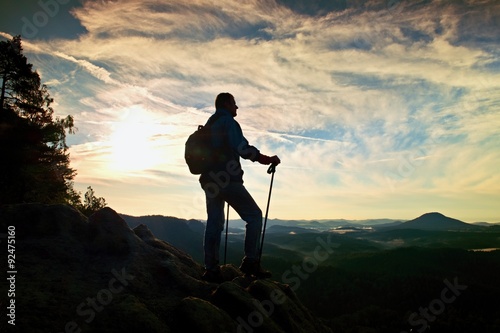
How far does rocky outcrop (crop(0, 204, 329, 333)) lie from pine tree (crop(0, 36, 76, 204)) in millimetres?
22333

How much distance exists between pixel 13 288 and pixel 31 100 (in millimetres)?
35261

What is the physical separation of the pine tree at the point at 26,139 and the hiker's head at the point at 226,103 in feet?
84.7

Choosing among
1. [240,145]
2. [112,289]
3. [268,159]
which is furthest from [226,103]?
[112,289]

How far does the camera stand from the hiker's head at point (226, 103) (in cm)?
866

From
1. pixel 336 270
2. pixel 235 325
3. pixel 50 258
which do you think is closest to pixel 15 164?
pixel 50 258

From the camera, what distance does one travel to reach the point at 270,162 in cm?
834

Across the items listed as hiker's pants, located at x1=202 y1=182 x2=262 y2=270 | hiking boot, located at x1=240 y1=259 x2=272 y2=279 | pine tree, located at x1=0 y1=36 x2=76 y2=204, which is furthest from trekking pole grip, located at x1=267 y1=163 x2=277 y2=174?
pine tree, located at x1=0 y1=36 x2=76 y2=204

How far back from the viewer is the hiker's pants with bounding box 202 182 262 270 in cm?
810

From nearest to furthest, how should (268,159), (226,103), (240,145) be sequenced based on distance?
1. (240,145)
2. (268,159)
3. (226,103)

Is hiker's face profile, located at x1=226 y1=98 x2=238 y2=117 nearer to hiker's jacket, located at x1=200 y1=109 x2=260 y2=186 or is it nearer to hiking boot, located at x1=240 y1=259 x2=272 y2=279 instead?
hiker's jacket, located at x1=200 y1=109 x2=260 y2=186

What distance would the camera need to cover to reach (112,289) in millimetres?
6961

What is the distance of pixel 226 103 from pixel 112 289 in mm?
5354

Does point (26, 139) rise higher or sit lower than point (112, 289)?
higher

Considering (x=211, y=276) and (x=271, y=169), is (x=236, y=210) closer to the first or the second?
(x=271, y=169)
